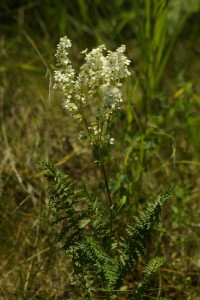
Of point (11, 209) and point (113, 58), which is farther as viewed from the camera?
point (11, 209)

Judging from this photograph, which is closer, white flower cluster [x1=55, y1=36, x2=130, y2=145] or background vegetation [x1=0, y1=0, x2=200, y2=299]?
white flower cluster [x1=55, y1=36, x2=130, y2=145]

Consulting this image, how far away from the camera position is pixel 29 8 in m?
4.28

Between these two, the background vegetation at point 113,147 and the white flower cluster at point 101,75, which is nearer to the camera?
the white flower cluster at point 101,75

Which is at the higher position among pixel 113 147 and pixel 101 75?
pixel 101 75

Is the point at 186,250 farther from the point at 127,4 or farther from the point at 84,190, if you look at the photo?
the point at 127,4

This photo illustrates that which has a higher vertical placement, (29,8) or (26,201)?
(29,8)

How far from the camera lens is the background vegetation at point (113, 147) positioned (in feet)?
8.35

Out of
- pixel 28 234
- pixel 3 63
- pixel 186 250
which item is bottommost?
pixel 186 250

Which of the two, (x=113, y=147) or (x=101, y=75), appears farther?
(x=113, y=147)

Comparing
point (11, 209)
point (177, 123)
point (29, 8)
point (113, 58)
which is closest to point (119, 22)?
point (29, 8)

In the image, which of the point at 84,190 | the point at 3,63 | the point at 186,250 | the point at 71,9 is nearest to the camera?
the point at 84,190

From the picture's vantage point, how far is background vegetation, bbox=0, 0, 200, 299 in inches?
100

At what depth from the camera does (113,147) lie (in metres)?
3.01

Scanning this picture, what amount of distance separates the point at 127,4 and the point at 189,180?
1.85 m
